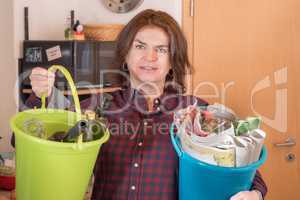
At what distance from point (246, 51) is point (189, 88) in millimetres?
382

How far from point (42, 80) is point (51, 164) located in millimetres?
243

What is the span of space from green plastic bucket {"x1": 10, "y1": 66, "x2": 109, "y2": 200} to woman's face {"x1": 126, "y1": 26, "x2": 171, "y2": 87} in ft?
0.93

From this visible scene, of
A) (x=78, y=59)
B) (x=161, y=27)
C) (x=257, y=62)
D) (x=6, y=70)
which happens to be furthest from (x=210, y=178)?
(x=6, y=70)

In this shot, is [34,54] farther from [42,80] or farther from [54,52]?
[42,80]

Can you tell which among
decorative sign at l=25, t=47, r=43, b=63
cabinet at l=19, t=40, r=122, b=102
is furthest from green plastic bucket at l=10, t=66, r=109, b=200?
decorative sign at l=25, t=47, r=43, b=63

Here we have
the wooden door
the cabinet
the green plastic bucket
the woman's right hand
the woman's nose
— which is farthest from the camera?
the cabinet

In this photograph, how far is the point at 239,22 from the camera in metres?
1.98

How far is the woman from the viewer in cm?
102

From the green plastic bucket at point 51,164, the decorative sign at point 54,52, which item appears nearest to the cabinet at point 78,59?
the decorative sign at point 54,52

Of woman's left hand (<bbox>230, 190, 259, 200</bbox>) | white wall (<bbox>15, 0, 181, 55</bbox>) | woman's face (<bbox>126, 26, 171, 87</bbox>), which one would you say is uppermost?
white wall (<bbox>15, 0, 181, 55</bbox>)

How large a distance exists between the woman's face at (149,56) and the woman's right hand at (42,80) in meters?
0.27

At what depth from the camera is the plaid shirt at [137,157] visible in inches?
40.2

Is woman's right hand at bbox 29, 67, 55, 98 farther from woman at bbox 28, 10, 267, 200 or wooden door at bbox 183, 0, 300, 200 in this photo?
wooden door at bbox 183, 0, 300, 200

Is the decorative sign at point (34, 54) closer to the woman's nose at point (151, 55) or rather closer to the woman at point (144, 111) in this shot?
the woman at point (144, 111)
